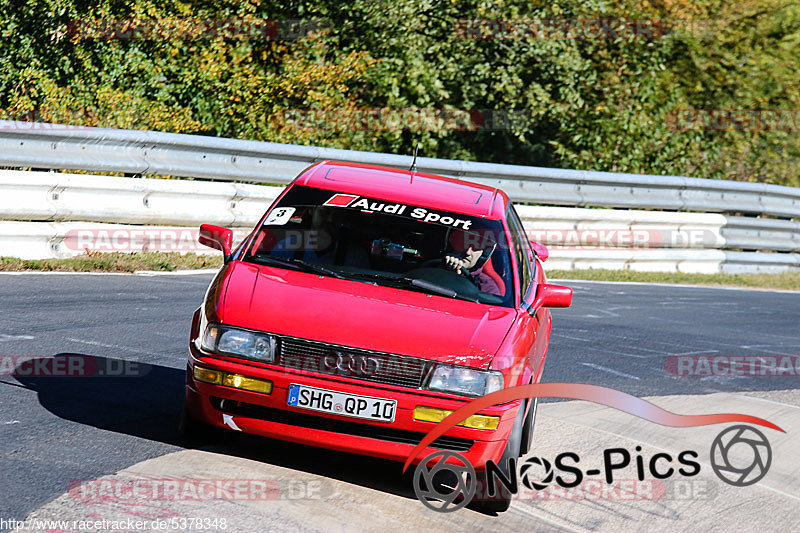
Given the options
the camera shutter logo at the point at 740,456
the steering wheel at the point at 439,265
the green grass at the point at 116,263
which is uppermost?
the steering wheel at the point at 439,265

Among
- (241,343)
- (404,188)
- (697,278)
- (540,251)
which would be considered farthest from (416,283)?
(697,278)

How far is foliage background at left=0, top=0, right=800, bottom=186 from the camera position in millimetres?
14898

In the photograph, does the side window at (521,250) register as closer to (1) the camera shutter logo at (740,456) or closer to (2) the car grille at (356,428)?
(2) the car grille at (356,428)

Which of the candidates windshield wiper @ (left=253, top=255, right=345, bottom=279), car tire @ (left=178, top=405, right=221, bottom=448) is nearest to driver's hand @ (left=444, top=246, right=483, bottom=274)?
windshield wiper @ (left=253, top=255, right=345, bottom=279)

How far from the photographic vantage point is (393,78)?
58.0 feet

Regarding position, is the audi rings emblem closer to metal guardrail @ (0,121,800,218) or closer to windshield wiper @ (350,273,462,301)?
windshield wiper @ (350,273,462,301)

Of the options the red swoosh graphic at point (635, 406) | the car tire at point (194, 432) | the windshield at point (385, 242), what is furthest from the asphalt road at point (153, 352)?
the windshield at point (385, 242)

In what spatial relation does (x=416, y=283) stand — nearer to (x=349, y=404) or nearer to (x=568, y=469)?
(x=349, y=404)

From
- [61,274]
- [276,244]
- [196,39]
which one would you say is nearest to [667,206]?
[196,39]

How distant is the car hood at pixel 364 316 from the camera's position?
4820 mm

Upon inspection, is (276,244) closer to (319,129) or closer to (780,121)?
(319,129)

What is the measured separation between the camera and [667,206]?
53.9 ft

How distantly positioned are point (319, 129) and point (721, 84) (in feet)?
36.0

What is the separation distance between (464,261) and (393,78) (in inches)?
478
